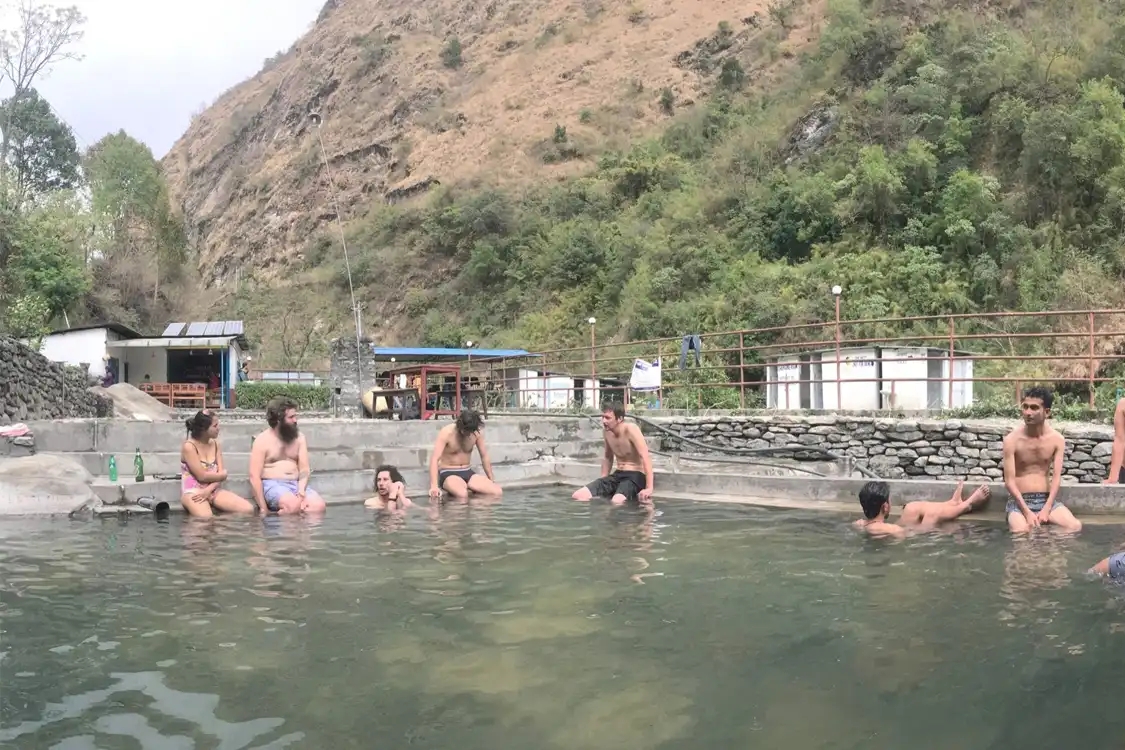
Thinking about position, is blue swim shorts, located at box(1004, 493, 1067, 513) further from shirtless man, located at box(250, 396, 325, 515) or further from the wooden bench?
the wooden bench

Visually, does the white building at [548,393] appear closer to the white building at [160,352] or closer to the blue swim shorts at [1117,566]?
the white building at [160,352]

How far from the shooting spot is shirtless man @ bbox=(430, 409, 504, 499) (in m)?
8.98

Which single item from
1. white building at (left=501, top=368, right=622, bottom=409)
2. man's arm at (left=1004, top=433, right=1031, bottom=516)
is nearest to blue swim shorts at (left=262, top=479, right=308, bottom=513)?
man's arm at (left=1004, top=433, right=1031, bottom=516)

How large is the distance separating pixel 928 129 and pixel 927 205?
11.3 ft

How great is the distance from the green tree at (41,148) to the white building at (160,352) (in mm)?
26428

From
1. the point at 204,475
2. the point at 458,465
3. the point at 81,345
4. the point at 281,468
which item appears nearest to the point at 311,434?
the point at 458,465

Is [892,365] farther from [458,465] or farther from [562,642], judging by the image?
[562,642]

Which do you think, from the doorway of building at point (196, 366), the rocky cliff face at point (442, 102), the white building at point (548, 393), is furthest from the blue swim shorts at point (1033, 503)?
the rocky cliff face at point (442, 102)

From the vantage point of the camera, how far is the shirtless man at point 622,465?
874 centimetres

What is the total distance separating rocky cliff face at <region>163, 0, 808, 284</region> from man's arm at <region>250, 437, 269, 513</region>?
40.3 meters

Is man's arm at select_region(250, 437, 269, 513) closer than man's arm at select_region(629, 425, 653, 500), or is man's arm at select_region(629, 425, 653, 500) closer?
man's arm at select_region(250, 437, 269, 513)

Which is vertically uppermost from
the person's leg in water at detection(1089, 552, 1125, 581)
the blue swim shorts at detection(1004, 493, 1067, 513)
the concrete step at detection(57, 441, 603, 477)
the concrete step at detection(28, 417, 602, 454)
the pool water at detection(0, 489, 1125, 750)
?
the concrete step at detection(28, 417, 602, 454)

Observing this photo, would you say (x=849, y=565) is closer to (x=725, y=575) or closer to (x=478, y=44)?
(x=725, y=575)

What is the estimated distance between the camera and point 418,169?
53.3 metres
